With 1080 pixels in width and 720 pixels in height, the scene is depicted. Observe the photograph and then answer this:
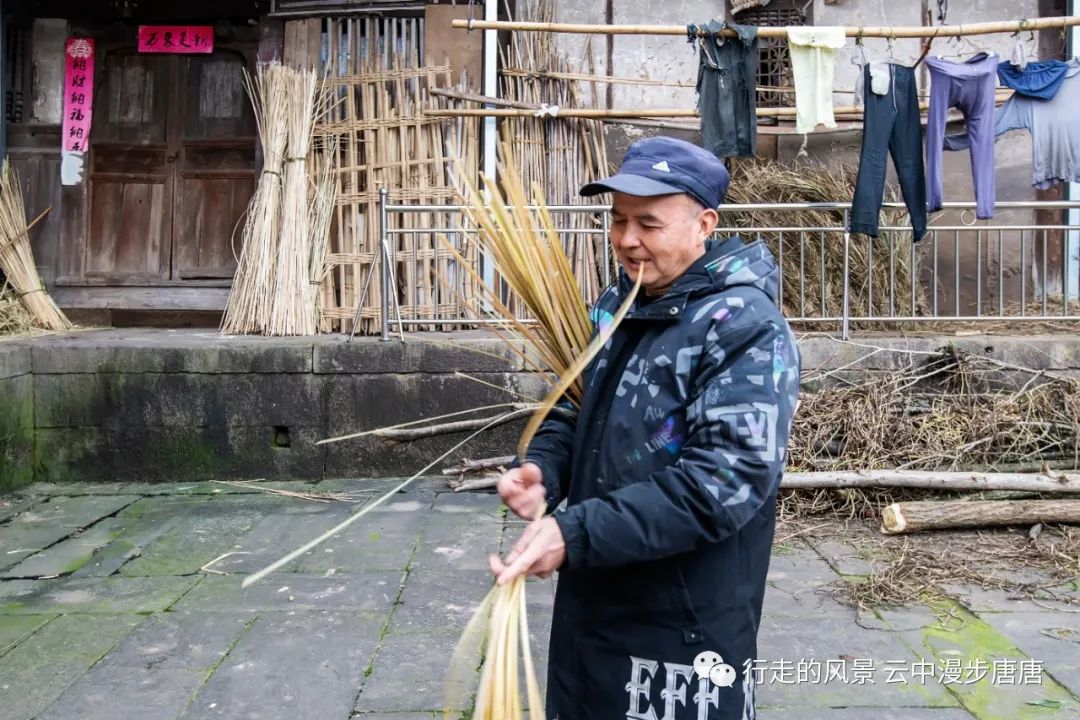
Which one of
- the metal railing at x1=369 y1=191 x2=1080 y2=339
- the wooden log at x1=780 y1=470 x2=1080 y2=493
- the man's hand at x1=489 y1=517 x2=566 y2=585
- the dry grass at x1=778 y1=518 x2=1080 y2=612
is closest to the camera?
the man's hand at x1=489 y1=517 x2=566 y2=585

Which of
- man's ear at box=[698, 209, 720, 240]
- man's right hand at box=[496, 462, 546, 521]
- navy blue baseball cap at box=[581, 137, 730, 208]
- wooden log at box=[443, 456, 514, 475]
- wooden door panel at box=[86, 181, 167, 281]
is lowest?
wooden log at box=[443, 456, 514, 475]

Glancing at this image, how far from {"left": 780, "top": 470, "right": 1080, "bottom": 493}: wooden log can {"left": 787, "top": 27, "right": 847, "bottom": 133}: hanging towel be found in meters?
2.62

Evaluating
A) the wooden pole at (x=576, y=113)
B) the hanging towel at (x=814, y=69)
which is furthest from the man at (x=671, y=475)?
the wooden pole at (x=576, y=113)

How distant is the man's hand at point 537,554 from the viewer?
1.42 m

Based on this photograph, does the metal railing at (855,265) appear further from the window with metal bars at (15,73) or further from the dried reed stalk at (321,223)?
the window with metal bars at (15,73)

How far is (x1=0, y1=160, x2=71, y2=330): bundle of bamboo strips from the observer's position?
22.4ft

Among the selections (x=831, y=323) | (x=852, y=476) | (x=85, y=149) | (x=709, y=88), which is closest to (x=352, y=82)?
(x=85, y=149)

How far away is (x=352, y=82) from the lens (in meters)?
6.98

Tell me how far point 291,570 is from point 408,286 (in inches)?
114

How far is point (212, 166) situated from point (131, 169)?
0.72 meters

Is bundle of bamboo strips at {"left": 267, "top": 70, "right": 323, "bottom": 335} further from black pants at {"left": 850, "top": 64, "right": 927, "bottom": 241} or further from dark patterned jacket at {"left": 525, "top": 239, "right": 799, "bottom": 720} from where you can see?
dark patterned jacket at {"left": 525, "top": 239, "right": 799, "bottom": 720}

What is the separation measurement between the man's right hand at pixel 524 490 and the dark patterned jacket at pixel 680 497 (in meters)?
0.09

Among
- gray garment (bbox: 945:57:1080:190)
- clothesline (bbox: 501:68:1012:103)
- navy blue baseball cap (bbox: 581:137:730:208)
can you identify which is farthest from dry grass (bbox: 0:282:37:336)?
gray garment (bbox: 945:57:1080:190)

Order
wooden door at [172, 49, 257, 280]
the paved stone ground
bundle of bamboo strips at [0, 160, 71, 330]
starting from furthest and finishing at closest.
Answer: wooden door at [172, 49, 257, 280]
bundle of bamboo strips at [0, 160, 71, 330]
the paved stone ground
